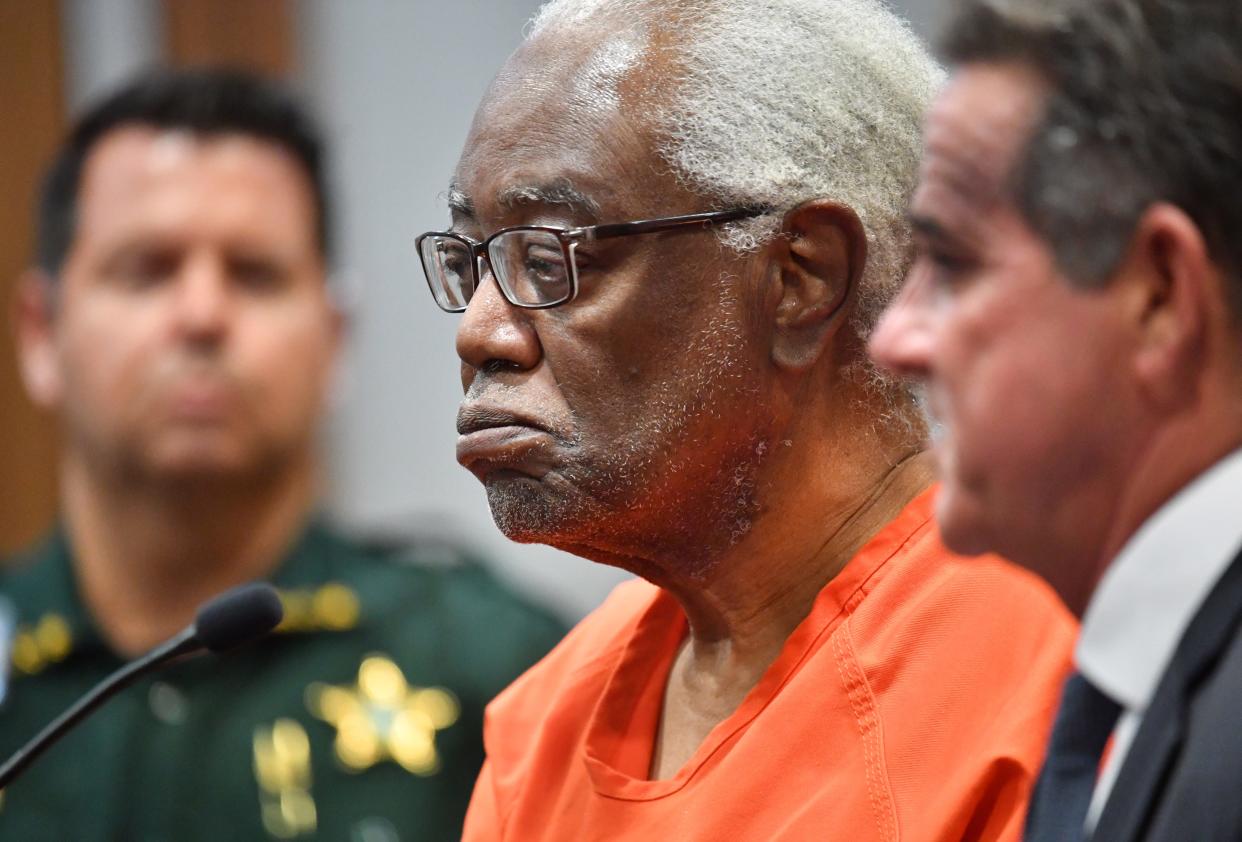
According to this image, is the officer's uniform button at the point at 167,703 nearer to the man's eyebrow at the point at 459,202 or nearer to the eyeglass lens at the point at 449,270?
the eyeglass lens at the point at 449,270

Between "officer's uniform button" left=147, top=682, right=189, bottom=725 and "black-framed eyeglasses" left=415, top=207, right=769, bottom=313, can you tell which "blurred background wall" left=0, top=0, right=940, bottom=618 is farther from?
"black-framed eyeglasses" left=415, top=207, right=769, bottom=313

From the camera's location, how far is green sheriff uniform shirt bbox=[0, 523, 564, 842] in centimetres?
305

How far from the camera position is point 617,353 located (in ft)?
5.01

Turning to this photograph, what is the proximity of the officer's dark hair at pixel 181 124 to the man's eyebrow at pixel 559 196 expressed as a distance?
6.61 feet

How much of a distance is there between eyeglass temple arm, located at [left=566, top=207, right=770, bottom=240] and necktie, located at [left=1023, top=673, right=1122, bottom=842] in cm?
55

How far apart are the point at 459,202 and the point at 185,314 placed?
1688 mm

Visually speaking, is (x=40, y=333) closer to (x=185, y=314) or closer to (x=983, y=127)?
(x=185, y=314)

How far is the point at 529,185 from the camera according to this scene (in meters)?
1.53

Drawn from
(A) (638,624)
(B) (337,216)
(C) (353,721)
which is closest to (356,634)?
(C) (353,721)

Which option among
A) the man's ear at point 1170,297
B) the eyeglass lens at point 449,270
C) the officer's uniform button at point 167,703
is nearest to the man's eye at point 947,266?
the man's ear at point 1170,297

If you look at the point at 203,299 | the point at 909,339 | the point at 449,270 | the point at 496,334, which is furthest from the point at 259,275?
the point at 909,339

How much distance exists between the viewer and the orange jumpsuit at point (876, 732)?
4.31 ft

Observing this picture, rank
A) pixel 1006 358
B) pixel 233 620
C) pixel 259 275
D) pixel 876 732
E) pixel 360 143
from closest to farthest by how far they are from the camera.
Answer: pixel 1006 358
pixel 876 732
pixel 233 620
pixel 259 275
pixel 360 143

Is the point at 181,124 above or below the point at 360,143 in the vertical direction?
above
